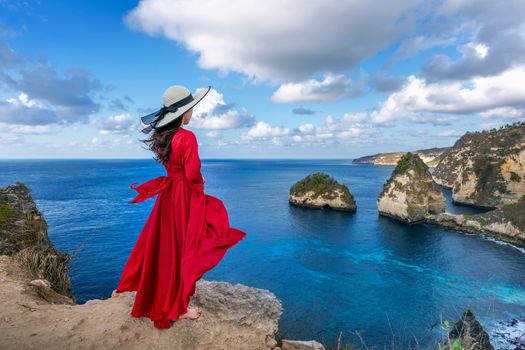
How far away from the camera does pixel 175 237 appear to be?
5352 mm

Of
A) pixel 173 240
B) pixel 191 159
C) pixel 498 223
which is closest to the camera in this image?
pixel 191 159

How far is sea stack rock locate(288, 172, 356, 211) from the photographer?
69125mm

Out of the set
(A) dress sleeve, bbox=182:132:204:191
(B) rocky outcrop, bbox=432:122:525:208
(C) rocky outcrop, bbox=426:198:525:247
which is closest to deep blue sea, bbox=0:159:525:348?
(C) rocky outcrop, bbox=426:198:525:247

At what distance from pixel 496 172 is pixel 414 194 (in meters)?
29.0

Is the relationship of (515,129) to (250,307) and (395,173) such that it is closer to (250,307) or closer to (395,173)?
(395,173)

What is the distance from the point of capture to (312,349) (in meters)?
6.36

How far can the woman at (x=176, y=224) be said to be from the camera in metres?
5.05

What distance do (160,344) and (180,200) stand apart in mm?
2338

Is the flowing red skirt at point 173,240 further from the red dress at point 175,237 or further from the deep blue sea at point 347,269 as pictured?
the deep blue sea at point 347,269

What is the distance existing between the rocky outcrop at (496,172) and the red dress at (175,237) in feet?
271

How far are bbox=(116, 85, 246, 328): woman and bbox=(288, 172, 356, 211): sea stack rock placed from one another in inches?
2612

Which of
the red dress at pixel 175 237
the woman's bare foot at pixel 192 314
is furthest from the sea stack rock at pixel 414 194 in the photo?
the red dress at pixel 175 237

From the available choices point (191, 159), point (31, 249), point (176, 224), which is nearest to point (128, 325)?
point (176, 224)

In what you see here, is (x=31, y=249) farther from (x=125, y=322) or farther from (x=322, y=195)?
(x=322, y=195)
